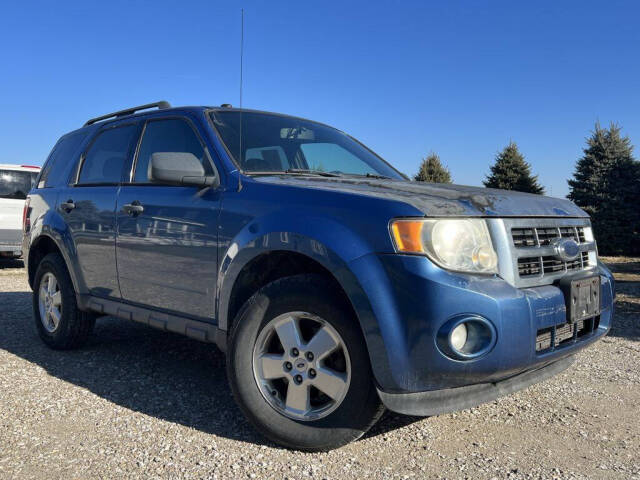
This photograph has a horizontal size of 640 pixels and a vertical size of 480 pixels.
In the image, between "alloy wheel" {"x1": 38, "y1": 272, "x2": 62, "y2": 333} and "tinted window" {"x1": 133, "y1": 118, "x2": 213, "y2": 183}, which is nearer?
"tinted window" {"x1": 133, "y1": 118, "x2": 213, "y2": 183}

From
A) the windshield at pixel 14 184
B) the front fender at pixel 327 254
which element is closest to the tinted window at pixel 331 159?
the front fender at pixel 327 254

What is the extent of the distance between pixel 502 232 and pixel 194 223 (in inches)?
66.6

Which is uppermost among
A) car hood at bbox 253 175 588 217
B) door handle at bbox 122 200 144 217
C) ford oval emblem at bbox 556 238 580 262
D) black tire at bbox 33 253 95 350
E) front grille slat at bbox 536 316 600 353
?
car hood at bbox 253 175 588 217

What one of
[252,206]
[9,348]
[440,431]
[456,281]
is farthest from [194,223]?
[9,348]

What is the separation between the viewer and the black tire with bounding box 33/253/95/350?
4398mm

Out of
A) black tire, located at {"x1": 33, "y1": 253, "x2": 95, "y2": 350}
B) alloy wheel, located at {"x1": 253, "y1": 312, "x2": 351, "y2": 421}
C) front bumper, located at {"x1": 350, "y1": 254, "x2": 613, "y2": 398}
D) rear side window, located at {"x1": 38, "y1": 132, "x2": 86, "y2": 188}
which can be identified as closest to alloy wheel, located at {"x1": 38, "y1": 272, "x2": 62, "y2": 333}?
black tire, located at {"x1": 33, "y1": 253, "x2": 95, "y2": 350}

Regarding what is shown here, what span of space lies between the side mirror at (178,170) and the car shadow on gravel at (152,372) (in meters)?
1.34

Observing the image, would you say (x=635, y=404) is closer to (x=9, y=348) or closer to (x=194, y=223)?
(x=194, y=223)

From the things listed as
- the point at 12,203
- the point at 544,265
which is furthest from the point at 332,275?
the point at 12,203

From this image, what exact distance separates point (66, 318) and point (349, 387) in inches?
114

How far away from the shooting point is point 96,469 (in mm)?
2467

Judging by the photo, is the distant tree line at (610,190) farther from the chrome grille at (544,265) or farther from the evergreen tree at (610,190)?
the chrome grille at (544,265)

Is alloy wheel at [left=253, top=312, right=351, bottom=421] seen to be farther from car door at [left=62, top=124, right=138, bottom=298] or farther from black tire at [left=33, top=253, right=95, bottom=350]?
black tire at [left=33, top=253, right=95, bottom=350]

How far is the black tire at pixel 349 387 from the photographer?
8.11ft
